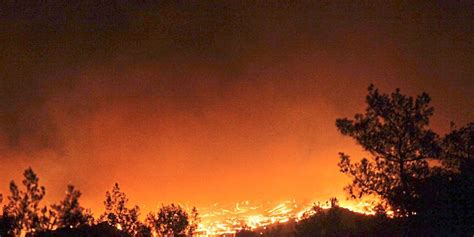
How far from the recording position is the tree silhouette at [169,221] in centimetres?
6456

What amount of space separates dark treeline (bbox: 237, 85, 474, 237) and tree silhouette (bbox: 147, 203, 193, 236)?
42605 mm

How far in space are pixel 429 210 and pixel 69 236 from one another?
2839 centimetres

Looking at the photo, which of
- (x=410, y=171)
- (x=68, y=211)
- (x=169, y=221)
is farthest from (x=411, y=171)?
(x=169, y=221)

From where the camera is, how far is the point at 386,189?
28500 mm

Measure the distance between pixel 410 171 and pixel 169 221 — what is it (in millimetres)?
45917

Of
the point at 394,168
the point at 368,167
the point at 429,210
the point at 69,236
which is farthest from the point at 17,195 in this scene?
the point at 429,210

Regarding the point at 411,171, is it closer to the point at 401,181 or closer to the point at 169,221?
the point at 401,181

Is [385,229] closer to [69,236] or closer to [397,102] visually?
[397,102]

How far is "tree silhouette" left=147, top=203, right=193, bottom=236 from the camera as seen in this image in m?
64.6

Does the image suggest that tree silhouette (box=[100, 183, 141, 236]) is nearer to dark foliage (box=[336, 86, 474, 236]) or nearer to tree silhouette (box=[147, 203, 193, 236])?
tree silhouette (box=[147, 203, 193, 236])

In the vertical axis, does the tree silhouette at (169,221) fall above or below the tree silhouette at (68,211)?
above

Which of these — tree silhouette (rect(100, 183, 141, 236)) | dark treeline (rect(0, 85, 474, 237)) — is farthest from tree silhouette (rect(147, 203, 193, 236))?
dark treeline (rect(0, 85, 474, 237))

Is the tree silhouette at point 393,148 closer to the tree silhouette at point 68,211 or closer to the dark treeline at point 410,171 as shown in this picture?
the dark treeline at point 410,171

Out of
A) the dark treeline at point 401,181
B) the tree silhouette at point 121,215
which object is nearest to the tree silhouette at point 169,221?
the tree silhouette at point 121,215
